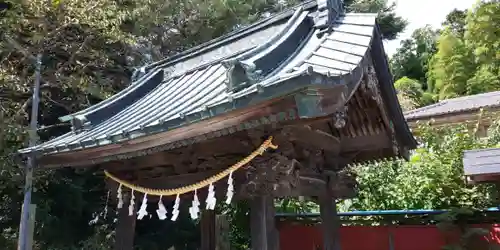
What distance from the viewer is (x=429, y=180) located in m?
5.98

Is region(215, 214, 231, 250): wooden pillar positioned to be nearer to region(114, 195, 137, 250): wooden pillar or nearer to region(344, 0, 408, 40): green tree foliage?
region(114, 195, 137, 250): wooden pillar

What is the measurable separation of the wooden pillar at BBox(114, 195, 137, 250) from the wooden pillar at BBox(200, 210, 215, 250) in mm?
1154

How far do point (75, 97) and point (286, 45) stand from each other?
548 centimetres

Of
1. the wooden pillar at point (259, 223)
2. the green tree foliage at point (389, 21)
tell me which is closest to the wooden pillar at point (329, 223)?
the wooden pillar at point (259, 223)

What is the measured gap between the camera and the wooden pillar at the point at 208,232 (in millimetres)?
5219

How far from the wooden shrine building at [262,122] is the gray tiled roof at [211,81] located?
0.04 ft

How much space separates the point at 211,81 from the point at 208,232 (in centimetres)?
222

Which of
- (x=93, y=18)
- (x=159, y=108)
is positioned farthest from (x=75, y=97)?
(x=159, y=108)

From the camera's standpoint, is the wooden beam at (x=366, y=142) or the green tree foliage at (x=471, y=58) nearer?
the wooden beam at (x=366, y=142)

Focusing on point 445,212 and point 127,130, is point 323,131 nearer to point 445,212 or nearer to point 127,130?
point 127,130

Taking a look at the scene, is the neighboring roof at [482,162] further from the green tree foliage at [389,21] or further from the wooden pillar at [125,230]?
the green tree foliage at [389,21]

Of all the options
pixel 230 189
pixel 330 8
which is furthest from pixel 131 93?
pixel 330 8

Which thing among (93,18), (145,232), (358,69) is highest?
(93,18)

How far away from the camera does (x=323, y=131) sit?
3.71 m
